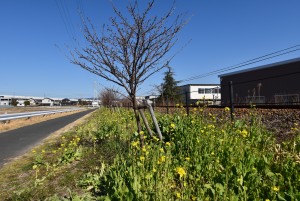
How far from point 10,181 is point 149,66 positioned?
11.9 feet

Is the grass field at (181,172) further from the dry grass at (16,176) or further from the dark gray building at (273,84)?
the dark gray building at (273,84)

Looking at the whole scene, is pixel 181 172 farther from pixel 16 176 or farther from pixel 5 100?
pixel 5 100

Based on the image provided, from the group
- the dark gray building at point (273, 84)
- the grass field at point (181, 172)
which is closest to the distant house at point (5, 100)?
the dark gray building at point (273, 84)

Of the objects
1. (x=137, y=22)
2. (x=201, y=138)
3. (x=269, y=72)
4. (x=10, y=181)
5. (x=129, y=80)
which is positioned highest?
(x=269, y=72)

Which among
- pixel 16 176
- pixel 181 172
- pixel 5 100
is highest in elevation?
pixel 5 100

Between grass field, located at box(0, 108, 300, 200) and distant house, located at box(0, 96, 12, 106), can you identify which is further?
distant house, located at box(0, 96, 12, 106)

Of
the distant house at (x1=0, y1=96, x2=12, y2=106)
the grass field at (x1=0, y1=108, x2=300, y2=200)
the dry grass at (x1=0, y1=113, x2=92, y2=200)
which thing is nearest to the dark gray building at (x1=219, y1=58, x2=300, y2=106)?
the dry grass at (x1=0, y1=113, x2=92, y2=200)

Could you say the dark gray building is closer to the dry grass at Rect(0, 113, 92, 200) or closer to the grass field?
the dry grass at Rect(0, 113, 92, 200)

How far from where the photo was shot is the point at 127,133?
299 inches

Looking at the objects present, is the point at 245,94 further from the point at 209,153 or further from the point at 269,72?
the point at 209,153

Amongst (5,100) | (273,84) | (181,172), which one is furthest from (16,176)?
(5,100)

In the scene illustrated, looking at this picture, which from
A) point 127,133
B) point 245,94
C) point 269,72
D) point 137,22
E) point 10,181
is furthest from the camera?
point 245,94

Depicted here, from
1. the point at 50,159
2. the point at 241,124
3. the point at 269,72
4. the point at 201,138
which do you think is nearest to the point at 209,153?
the point at 201,138

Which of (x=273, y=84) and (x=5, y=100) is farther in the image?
(x=5, y=100)
